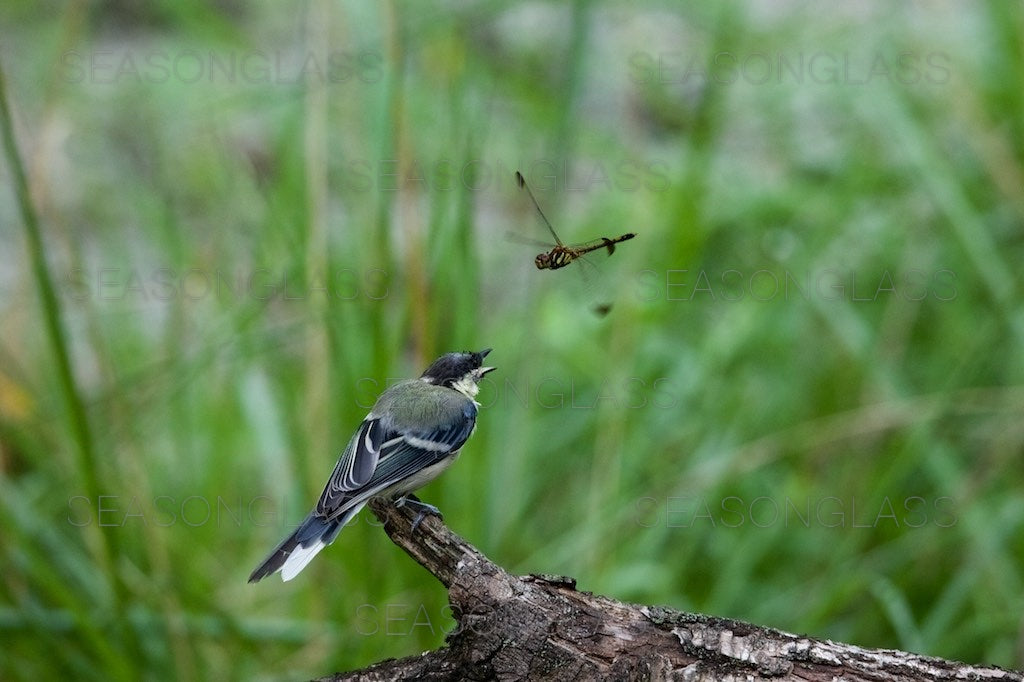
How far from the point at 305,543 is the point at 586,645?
0.53 meters

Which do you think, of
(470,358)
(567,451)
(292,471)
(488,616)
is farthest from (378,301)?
(567,451)

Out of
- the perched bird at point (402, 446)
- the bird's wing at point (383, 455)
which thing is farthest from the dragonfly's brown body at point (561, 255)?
the bird's wing at point (383, 455)

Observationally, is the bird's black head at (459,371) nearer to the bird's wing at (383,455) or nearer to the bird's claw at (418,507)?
the bird's wing at (383,455)

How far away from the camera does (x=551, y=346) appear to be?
528 cm

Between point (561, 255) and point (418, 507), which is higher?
point (561, 255)

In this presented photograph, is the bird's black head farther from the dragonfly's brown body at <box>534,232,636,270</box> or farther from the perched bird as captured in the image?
the dragonfly's brown body at <box>534,232,636,270</box>

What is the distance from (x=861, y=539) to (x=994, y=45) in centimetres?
326

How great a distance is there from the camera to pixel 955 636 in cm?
446

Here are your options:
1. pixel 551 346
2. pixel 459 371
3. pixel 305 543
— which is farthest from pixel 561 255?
pixel 551 346

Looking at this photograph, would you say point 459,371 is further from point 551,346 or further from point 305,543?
point 551,346

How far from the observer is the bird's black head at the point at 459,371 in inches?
82.7

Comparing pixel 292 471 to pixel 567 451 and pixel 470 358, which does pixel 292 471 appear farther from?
pixel 470 358

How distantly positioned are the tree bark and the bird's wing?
14cm

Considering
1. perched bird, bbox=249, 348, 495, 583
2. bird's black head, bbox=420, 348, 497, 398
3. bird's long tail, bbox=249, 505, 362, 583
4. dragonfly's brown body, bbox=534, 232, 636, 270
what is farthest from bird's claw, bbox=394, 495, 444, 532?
dragonfly's brown body, bbox=534, 232, 636, 270
